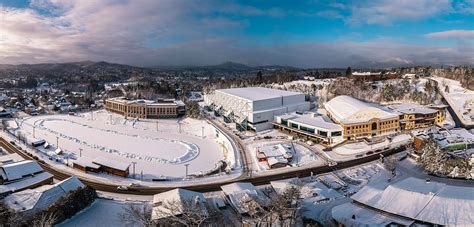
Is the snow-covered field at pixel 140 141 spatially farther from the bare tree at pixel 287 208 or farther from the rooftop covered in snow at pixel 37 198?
the bare tree at pixel 287 208

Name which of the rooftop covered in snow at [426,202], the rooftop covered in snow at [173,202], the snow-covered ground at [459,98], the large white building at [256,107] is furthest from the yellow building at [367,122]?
the rooftop covered in snow at [173,202]

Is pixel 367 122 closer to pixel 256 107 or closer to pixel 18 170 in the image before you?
pixel 256 107

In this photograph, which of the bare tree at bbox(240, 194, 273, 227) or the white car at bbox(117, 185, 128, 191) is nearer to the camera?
the bare tree at bbox(240, 194, 273, 227)

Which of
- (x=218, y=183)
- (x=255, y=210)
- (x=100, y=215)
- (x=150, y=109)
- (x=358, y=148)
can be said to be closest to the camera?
(x=255, y=210)

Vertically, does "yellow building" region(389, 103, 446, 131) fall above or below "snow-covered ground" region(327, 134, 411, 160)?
above

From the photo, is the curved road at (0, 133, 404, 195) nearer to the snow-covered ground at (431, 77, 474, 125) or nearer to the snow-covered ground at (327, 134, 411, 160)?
the snow-covered ground at (327, 134, 411, 160)

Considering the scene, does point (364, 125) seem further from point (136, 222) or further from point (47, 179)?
point (47, 179)

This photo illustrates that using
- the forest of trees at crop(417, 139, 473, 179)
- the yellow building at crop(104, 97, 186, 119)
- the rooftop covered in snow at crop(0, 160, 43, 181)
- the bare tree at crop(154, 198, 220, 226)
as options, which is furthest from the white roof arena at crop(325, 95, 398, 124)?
the rooftop covered in snow at crop(0, 160, 43, 181)

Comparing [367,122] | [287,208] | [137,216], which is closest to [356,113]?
[367,122]
